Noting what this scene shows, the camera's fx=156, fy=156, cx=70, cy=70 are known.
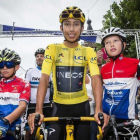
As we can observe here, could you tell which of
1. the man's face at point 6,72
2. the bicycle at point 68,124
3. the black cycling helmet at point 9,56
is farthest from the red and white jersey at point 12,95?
the bicycle at point 68,124

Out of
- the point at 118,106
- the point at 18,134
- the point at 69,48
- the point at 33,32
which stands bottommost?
the point at 18,134

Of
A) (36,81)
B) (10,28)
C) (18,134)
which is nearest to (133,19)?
(10,28)

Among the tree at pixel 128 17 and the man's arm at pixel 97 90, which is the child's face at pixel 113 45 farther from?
the tree at pixel 128 17

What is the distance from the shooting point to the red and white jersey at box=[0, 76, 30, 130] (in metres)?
2.60

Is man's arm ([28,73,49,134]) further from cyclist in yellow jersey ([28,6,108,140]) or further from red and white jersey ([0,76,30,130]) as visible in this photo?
red and white jersey ([0,76,30,130])

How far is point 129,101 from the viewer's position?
257cm

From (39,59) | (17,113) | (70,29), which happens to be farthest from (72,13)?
(39,59)

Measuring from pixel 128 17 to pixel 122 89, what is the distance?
17060 millimetres

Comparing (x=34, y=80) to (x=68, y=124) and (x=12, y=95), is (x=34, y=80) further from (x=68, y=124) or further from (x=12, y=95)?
(x=68, y=124)

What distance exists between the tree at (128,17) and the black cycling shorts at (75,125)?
15.9 m

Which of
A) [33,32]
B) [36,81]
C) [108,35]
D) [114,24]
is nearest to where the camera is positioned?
[108,35]

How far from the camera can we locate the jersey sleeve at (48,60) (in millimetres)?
2332

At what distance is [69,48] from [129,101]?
1.34 metres

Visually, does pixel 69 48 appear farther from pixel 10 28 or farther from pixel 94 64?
pixel 10 28
